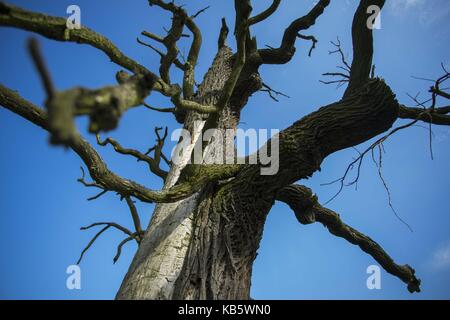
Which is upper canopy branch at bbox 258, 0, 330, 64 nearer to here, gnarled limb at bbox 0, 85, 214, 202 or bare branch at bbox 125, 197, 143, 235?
bare branch at bbox 125, 197, 143, 235

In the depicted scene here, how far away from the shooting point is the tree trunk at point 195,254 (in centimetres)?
181

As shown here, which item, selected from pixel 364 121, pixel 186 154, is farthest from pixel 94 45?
pixel 364 121

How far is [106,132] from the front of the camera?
833 millimetres

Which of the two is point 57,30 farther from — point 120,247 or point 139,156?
point 120,247

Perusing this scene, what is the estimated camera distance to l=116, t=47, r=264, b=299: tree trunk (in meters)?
1.81

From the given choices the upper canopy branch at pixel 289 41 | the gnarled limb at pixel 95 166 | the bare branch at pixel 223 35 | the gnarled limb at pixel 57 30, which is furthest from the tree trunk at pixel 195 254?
the bare branch at pixel 223 35

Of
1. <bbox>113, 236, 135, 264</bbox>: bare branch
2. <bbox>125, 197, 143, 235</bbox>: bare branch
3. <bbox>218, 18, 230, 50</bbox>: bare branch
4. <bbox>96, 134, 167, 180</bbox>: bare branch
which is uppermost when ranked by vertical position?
<bbox>218, 18, 230, 50</bbox>: bare branch

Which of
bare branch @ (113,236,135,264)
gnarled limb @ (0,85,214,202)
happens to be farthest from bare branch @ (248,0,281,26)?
bare branch @ (113,236,135,264)

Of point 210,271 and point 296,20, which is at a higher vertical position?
point 296,20

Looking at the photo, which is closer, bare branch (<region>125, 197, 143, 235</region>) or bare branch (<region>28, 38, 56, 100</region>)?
bare branch (<region>28, 38, 56, 100</region>)
